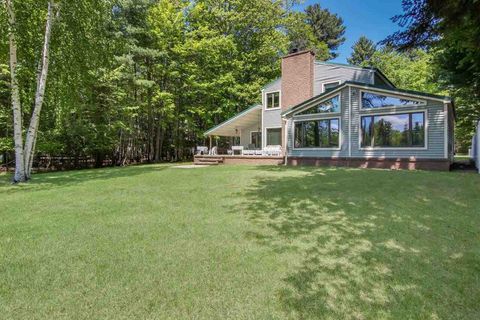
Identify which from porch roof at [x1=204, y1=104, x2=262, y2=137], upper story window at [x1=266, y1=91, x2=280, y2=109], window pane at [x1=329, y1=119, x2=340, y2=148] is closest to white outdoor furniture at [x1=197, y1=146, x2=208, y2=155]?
porch roof at [x1=204, y1=104, x2=262, y2=137]

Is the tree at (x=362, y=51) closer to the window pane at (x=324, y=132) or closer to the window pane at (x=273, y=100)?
the window pane at (x=273, y=100)

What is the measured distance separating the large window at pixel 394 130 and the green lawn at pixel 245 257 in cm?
641

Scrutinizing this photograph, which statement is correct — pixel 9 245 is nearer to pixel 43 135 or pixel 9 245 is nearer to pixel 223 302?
pixel 223 302

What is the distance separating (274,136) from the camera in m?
19.5

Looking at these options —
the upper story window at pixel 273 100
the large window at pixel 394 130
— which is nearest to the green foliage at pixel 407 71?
the upper story window at pixel 273 100

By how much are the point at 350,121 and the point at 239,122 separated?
28.5ft

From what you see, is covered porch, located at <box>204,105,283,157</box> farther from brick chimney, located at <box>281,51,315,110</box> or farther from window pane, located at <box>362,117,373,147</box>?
window pane, located at <box>362,117,373,147</box>

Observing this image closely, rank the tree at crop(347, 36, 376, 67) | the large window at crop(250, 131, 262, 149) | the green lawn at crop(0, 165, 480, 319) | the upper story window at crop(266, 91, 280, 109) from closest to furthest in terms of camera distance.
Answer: the green lawn at crop(0, 165, 480, 319) < the upper story window at crop(266, 91, 280, 109) < the large window at crop(250, 131, 262, 149) < the tree at crop(347, 36, 376, 67)

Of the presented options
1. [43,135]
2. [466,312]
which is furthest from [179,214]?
[43,135]

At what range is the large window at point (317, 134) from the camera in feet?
48.6

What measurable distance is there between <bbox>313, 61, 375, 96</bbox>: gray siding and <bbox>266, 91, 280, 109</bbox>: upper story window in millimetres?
2419

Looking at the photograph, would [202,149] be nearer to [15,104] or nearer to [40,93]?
[40,93]

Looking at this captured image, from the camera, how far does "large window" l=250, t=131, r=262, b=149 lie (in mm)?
22031

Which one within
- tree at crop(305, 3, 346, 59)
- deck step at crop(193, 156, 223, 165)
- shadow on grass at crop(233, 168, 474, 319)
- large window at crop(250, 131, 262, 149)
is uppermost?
tree at crop(305, 3, 346, 59)
